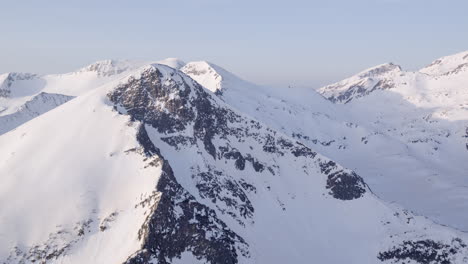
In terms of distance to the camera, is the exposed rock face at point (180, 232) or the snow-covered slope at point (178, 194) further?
the snow-covered slope at point (178, 194)

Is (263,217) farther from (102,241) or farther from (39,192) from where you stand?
(39,192)

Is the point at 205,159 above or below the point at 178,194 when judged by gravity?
below

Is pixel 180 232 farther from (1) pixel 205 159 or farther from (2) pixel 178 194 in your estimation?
(1) pixel 205 159

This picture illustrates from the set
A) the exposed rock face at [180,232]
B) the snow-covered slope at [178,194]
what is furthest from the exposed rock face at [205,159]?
the snow-covered slope at [178,194]

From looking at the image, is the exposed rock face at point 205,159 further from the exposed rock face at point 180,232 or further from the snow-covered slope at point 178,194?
the snow-covered slope at point 178,194

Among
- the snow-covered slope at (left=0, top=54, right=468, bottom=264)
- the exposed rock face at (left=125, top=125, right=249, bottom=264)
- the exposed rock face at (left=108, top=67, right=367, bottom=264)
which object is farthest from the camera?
the exposed rock face at (left=108, top=67, right=367, bottom=264)

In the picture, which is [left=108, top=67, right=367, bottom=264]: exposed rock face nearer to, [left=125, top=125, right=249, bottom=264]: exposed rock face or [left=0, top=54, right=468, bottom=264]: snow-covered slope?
[left=125, top=125, right=249, bottom=264]: exposed rock face

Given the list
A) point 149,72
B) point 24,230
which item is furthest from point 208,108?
point 24,230

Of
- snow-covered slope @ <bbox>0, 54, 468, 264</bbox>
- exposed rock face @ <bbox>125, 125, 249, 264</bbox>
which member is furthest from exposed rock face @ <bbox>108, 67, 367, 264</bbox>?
snow-covered slope @ <bbox>0, 54, 468, 264</bbox>

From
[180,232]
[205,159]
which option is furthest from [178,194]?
[205,159]
